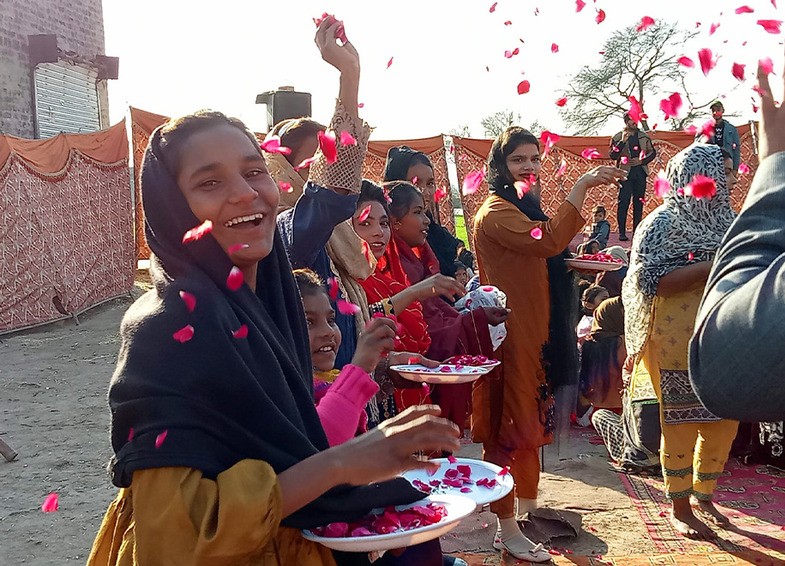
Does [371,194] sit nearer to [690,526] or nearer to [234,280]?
[234,280]

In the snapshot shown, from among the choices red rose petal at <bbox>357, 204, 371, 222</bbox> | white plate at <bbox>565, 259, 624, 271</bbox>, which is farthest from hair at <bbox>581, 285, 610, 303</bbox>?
red rose petal at <bbox>357, 204, 371, 222</bbox>

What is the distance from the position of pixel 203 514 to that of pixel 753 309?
1.04 meters

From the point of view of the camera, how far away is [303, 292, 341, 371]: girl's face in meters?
2.53

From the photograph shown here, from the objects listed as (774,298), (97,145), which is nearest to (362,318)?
(774,298)

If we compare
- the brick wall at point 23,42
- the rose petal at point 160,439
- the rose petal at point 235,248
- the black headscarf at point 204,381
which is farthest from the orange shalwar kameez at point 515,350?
the brick wall at point 23,42

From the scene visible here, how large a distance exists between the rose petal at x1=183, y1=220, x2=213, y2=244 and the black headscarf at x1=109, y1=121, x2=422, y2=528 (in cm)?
1

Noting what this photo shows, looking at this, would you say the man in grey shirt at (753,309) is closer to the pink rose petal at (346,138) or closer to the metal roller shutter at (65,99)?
the pink rose petal at (346,138)

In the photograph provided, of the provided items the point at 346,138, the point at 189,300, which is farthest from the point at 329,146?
the point at 189,300

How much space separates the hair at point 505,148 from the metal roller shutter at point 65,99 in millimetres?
13332

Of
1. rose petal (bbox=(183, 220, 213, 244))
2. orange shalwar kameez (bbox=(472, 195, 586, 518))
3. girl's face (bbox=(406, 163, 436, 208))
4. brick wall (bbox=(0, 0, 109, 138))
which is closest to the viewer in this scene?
rose petal (bbox=(183, 220, 213, 244))

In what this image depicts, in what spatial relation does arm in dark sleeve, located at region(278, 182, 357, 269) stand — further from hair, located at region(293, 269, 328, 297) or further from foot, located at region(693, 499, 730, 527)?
foot, located at region(693, 499, 730, 527)

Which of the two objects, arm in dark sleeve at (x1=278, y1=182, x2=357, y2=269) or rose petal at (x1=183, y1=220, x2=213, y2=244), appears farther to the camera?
arm in dark sleeve at (x1=278, y1=182, x2=357, y2=269)

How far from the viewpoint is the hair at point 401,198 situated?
4.24m

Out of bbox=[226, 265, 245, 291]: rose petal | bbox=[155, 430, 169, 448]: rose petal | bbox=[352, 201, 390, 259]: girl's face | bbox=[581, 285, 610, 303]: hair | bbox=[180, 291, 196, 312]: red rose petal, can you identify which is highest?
bbox=[226, 265, 245, 291]: rose petal
